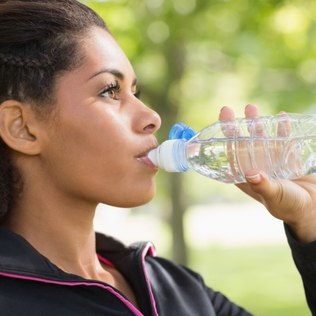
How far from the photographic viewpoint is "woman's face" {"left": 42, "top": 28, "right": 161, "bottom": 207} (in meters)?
2.17

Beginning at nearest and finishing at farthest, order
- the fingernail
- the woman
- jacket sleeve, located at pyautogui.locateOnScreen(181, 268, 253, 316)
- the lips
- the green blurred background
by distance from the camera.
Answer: the fingernail, the woman, the lips, jacket sleeve, located at pyautogui.locateOnScreen(181, 268, 253, 316), the green blurred background

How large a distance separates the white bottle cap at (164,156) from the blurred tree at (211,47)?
12.5ft

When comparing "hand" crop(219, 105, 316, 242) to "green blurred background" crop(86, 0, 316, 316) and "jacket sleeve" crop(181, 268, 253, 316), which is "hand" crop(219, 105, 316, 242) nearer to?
"jacket sleeve" crop(181, 268, 253, 316)

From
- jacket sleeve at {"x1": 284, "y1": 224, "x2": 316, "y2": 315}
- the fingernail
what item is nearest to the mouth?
the fingernail

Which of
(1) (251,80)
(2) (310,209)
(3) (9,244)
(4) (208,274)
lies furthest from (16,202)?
(4) (208,274)

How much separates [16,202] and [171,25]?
526cm

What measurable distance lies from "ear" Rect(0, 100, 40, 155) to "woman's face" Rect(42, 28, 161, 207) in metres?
0.05

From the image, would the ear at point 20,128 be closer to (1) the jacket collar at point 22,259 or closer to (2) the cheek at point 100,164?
(2) the cheek at point 100,164

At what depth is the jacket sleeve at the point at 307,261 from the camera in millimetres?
2236

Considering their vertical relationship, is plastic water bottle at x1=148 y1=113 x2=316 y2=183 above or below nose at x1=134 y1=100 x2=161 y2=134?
above

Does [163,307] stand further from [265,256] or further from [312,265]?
[265,256]

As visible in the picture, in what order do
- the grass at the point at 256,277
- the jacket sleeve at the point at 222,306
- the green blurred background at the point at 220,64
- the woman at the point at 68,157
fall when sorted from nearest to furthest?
the woman at the point at 68,157, the jacket sleeve at the point at 222,306, the green blurred background at the point at 220,64, the grass at the point at 256,277


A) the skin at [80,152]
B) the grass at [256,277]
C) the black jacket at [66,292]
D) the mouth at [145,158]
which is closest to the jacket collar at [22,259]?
the black jacket at [66,292]

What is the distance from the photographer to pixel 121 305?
2152mm
